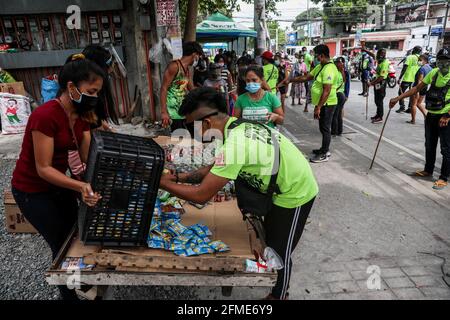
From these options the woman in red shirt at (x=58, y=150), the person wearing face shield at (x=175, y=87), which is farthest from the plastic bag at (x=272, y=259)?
the person wearing face shield at (x=175, y=87)

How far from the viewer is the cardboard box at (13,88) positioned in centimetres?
658

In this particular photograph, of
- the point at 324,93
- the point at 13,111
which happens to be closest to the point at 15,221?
the point at 13,111

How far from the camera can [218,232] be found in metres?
2.32

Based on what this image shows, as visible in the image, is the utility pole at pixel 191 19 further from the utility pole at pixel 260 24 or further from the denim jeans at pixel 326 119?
the denim jeans at pixel 326 119

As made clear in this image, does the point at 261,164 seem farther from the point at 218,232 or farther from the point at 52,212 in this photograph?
the point at 52,212

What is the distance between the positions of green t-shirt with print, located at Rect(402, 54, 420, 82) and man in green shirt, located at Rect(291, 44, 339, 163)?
469 cm

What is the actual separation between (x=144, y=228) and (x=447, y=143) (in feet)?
14.4

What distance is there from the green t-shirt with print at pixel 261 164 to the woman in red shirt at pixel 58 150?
74 cm

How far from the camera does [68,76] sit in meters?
1.98

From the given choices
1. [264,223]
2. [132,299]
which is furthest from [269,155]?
[132,299]

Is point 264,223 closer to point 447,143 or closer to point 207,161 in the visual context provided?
point 207,161

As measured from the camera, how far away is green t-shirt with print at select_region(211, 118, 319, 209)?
73.2 inches

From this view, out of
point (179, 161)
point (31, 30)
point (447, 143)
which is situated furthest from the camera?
point (31, 30)

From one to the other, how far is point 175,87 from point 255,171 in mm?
2640
